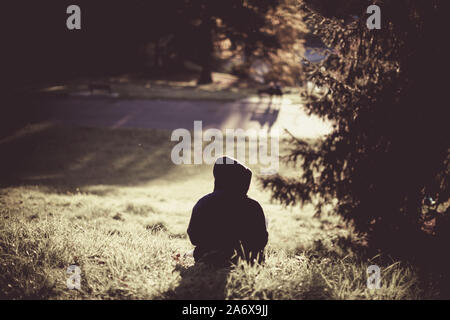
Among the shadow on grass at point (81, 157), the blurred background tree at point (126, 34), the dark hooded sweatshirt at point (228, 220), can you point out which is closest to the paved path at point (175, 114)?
the shadow on grass at point (81, 157)

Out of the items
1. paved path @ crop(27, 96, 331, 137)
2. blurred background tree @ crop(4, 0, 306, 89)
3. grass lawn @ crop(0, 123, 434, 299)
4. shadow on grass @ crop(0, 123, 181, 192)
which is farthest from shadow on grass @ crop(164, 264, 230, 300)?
blurred background tree @ crop(4, 0, 306, 89)

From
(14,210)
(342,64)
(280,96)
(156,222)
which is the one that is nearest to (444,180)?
(342,64)

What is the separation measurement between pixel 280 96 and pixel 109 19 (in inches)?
684

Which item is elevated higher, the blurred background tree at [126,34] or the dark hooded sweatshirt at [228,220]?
the blurred background tree at [126,34]

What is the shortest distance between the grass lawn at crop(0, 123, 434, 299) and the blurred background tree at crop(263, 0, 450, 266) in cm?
82

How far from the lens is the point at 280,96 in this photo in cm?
2375

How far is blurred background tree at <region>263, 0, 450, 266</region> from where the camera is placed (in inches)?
216

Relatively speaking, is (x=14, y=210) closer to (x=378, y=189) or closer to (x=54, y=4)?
(x=378, y=189)

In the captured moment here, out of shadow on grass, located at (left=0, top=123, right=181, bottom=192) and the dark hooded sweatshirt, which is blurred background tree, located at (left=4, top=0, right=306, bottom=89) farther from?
the dark hooded sweatshirt

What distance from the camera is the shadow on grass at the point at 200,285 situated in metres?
2.85

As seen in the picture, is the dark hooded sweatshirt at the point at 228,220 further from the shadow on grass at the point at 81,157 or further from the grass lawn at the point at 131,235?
the shadow on grass at the point at 81,157

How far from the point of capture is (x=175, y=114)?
18219 millimetres

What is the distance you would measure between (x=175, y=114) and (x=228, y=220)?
15438mm

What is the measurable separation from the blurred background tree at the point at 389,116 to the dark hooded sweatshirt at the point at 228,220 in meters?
3.42
